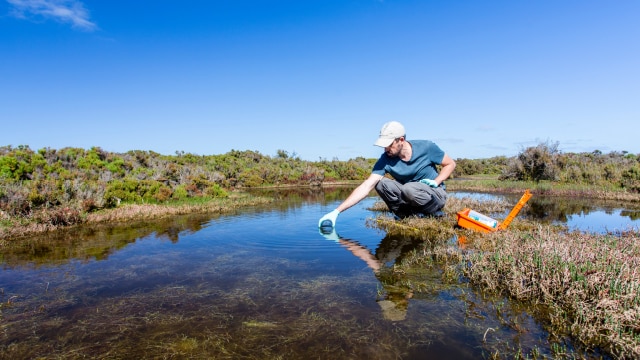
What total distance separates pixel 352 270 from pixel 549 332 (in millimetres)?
2548

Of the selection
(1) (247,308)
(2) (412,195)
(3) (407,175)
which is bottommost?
(1) (247,308)

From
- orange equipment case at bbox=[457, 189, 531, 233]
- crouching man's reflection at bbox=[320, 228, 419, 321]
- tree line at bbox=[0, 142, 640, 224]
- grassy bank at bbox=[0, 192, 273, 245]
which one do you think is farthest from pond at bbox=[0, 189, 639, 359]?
tree line at bbox=[0, 142, 640, 224]

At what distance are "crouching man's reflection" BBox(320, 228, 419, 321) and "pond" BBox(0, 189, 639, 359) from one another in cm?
2

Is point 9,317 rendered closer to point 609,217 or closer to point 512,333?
point 512,333

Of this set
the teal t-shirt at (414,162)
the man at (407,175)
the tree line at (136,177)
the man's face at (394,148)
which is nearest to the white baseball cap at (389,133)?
the man at (407,175)

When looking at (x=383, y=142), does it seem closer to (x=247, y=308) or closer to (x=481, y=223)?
(x=481, y=223)

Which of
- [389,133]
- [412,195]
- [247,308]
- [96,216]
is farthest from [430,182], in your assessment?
[96,216]

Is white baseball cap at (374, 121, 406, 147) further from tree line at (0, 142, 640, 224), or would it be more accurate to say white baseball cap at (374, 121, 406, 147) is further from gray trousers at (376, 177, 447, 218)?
tree line at (0, 142, 640, 224)

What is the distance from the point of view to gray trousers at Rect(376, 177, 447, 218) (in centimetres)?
748

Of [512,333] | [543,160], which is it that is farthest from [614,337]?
[543,160]

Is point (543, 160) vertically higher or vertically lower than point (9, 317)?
higher

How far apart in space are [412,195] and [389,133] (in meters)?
1.68

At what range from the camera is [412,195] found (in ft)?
24.7

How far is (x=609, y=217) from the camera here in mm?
11289
